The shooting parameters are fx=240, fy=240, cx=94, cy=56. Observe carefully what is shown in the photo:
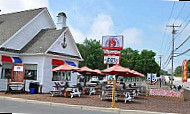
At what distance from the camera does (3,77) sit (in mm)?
21000

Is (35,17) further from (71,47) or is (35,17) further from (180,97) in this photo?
(180,97)

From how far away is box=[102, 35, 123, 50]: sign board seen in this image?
1302 centimetres

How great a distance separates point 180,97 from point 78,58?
11533 mm

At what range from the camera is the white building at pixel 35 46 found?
21.2 m

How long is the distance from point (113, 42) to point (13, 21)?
15974 mm

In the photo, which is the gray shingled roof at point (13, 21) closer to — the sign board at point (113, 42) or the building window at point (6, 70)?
the building window at point (6, 70)

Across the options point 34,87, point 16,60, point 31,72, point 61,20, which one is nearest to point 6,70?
point 16,60

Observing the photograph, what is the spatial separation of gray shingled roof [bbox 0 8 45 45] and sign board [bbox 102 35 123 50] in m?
11.6

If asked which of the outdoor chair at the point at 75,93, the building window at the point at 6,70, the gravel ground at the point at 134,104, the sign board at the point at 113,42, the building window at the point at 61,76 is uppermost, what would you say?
the sign board at the point at 113,42

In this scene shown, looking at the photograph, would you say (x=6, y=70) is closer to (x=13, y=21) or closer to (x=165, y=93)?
(x=13, y=21)

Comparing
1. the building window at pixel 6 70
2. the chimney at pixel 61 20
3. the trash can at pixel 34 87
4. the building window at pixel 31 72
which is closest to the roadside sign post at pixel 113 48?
the trash can at pixel 34 87

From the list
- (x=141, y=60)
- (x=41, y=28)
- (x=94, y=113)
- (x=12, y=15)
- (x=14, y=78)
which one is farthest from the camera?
(x=141, y=60)

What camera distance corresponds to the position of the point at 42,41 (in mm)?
23359

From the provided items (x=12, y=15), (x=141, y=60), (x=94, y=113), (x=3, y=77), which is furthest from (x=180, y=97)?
(x=141, y=60)
